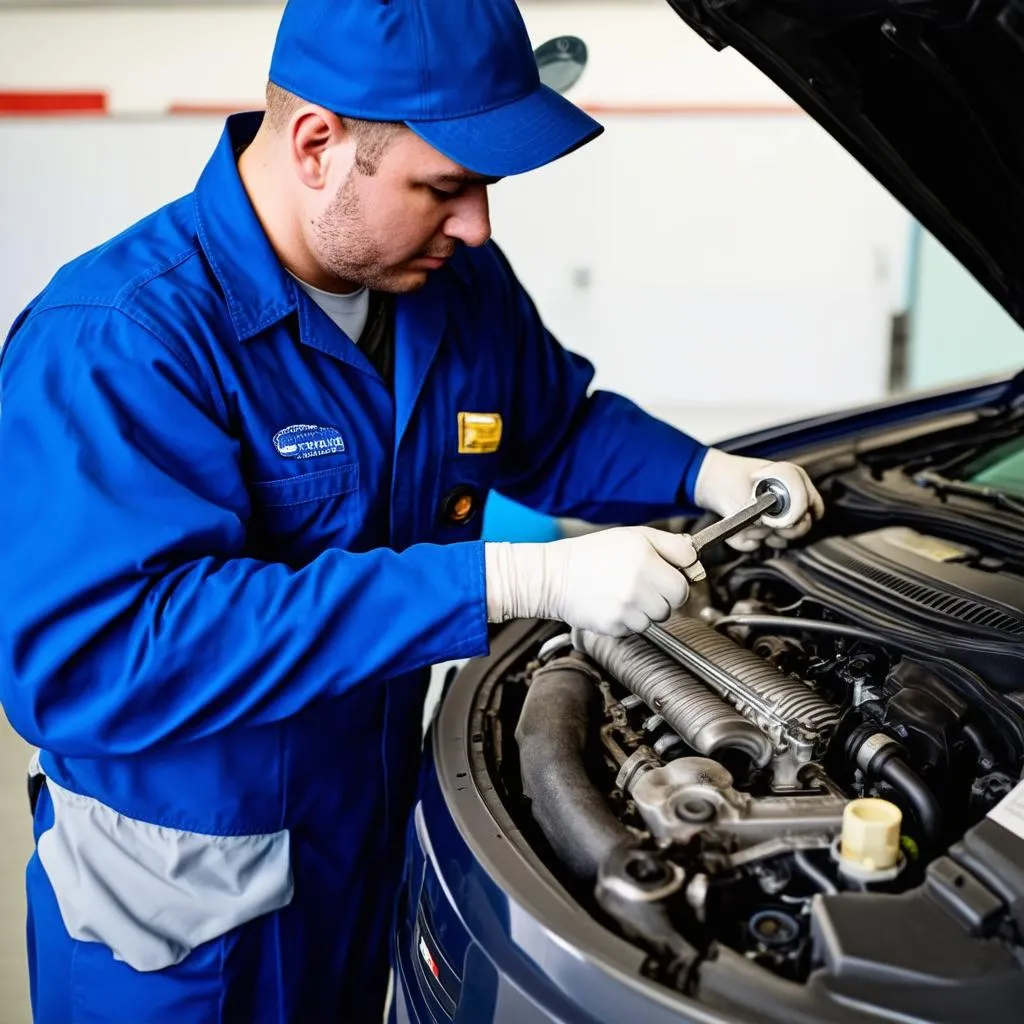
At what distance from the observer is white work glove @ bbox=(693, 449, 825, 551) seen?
153 cm

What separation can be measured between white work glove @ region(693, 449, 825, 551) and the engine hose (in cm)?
28

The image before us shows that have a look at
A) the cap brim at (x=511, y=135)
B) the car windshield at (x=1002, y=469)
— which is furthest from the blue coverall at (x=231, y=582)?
the car windshield at (x=1002, y=469)

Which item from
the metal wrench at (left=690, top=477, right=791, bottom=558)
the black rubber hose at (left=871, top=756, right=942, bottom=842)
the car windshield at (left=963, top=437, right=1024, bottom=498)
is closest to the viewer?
the black rubber hose at (left=871, top=756, right=942, bottom=842)

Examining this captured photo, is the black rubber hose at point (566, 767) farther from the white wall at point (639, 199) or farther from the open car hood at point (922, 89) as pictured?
the white wall at point (639, 199)

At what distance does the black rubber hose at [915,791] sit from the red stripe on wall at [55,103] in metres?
3.49

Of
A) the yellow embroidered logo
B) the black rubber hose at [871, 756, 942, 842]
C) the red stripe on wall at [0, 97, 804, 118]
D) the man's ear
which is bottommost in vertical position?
the black rubber hose at [871, 756, 942, 842]

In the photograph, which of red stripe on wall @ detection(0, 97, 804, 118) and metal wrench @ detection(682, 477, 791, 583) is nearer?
metal wrench @ detection(682, 477, 791, 583)

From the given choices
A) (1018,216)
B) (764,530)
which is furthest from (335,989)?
(1018,216)

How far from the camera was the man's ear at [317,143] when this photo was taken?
3.84ft

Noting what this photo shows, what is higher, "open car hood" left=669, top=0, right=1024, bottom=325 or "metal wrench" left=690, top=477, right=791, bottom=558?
"open car hood" left=669, top=0, right=1024, bottom=325

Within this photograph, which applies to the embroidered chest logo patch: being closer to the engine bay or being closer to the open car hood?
the engine bay

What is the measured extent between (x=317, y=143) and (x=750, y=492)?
77cm

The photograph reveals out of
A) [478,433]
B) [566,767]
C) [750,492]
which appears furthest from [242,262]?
[750,492]

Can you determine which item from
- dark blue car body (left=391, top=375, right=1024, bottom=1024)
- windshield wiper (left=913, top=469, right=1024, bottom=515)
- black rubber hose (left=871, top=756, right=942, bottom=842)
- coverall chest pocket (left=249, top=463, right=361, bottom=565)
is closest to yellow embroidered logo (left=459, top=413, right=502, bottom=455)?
coverall chest pocket (left=249, top=463, right=361, bottom=565)
